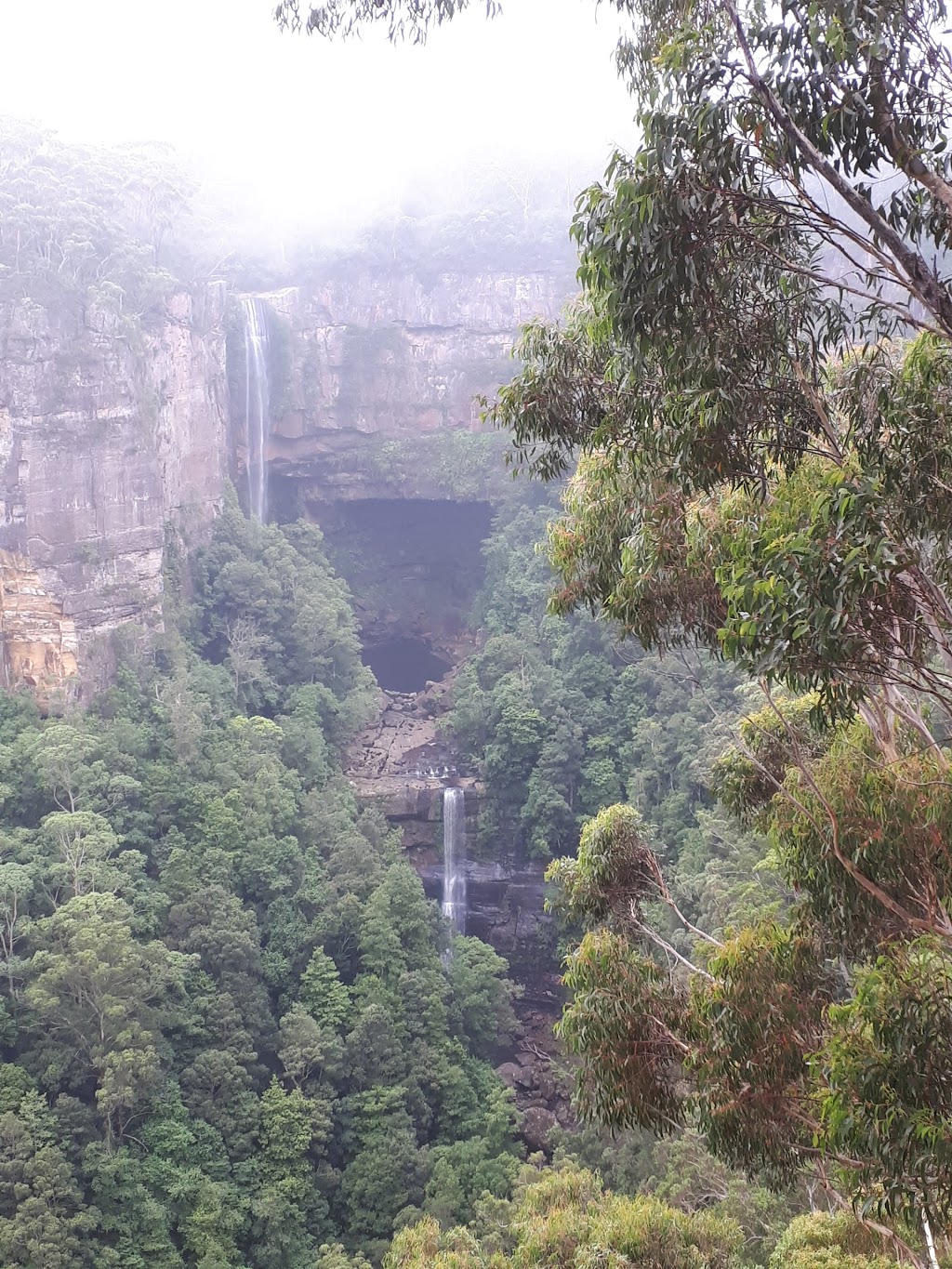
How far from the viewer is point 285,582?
2272cm

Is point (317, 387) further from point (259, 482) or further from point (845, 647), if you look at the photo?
point (845, 647)

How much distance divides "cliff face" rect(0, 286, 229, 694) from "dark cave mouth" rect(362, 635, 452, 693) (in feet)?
24.5

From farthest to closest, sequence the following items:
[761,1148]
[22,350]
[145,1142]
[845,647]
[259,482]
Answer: [259,482], [22,350], [145,1142], [761,1148], [845,647]

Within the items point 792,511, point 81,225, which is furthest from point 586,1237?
point 81,225

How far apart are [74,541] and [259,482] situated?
7865 millimetres

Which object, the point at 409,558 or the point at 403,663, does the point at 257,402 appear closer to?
the point at 409,558

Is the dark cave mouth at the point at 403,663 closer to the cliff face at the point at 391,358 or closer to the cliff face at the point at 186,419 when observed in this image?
the cliff face at the point at 186,419

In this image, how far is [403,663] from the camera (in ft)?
90.0

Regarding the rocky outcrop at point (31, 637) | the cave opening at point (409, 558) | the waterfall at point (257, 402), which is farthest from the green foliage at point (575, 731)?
the rocky outcrop at point (31, 637)

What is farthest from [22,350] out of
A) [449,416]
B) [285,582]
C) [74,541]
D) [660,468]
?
[660,468]

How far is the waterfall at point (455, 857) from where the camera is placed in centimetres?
1931

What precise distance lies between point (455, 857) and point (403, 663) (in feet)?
27.8

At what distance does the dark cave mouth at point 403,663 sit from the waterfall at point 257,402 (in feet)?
15.4

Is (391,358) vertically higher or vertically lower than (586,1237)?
higher
